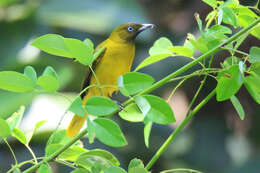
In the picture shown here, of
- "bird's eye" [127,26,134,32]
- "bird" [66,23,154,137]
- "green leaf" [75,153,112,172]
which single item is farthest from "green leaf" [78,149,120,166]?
"bird's eye" [127,26,134,32]

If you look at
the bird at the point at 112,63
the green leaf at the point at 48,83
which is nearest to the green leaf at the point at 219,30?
the green leaf at the point at 48,83

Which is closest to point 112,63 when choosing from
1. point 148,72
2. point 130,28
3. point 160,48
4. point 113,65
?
point 113,65

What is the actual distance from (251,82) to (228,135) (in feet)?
8.66

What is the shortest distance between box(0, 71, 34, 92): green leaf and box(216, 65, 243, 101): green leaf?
27 cm

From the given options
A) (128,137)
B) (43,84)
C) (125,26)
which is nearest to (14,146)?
(128,137)

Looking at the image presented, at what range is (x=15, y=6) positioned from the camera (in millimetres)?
3340

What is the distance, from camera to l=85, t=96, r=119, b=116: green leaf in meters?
0.55

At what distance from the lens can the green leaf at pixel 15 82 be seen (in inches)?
23.2

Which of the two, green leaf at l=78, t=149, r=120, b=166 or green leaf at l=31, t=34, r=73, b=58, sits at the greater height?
green leaf at l=31, t=34, r=73, b=58

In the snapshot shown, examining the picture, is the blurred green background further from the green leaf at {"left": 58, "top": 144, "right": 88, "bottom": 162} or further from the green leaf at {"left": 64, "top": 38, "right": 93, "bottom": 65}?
the green leaf at {"left": 64, "top": 38, "right": 93, "bottom": 65}

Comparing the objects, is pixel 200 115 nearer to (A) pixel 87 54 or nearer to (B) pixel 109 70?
(B) pixel 109 70

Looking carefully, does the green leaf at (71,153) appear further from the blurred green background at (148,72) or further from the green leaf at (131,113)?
the blurred green background at (148,72)

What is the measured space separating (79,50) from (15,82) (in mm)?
102

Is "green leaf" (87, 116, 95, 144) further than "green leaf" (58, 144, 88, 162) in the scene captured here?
No
